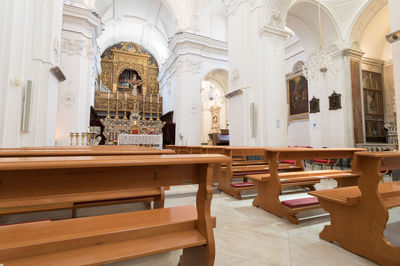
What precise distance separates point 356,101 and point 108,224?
9.60 meters

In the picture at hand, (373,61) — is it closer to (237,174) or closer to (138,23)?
(237,174)

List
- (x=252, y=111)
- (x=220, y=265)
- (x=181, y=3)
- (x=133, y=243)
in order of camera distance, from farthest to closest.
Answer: (x=181, y=3), (x=252, y=111), (x=220, y=265), (x=133, y=243)

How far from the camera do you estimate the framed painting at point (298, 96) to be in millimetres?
10594

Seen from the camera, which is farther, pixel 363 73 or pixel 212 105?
pixel 212 105

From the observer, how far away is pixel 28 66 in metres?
3.71

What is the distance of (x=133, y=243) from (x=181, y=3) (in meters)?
12.5

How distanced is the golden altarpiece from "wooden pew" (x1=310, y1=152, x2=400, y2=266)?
1359cm

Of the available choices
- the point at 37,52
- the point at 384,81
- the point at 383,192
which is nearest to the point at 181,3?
the point at 37,52

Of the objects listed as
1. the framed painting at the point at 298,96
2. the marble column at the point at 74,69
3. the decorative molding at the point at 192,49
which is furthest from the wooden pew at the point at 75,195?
the framed painting at the point at 298,96

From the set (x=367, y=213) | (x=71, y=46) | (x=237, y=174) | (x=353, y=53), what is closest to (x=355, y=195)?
(x=367, y=213)

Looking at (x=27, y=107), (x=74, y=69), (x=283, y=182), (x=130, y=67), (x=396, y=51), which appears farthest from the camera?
(x=130, y=67)

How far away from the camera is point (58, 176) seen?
3.13ft

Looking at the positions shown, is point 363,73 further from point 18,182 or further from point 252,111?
point 18,182

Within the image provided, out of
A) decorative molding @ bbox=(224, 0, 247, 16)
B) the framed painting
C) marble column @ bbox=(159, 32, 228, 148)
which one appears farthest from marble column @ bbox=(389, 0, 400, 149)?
marble column @ bbox=(159, 32, 228, 148)
